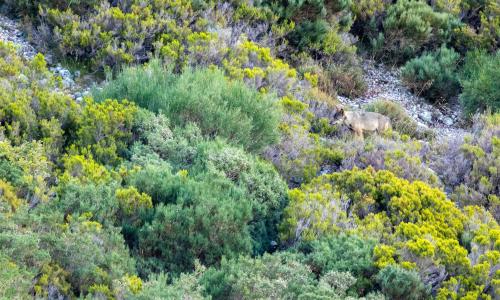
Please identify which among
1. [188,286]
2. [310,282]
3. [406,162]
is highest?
[188,286]

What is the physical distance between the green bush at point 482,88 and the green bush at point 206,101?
4.06 meters

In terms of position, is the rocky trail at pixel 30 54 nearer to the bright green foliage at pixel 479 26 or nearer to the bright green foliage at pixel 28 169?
the bright green foliage at pixel 28 169

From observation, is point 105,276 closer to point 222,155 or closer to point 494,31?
point 222,155

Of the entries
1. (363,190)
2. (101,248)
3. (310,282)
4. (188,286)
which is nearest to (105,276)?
(101,248)

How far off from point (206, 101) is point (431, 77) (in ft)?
16.4

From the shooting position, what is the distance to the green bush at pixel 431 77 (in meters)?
10.5

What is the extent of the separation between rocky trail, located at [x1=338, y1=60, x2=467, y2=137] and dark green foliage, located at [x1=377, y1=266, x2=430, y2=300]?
187 inches

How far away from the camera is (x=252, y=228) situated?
5.68 metres

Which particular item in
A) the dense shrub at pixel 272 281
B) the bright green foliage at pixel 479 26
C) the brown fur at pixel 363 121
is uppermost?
the dense shrub at pixel 272 281

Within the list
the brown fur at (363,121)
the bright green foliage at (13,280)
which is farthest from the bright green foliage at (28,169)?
the brown fur at (363,121)

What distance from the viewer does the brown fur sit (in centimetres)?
847

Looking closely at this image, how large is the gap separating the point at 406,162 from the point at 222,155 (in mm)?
2323

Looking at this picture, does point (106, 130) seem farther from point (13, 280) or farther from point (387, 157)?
point (387, 157)

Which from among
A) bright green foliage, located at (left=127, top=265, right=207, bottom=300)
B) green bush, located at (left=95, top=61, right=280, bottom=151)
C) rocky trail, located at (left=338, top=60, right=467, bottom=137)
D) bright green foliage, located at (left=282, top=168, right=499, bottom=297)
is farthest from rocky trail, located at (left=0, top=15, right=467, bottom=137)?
bright green foliage, located at (left=127, top=265, right=207, bottom=300)
